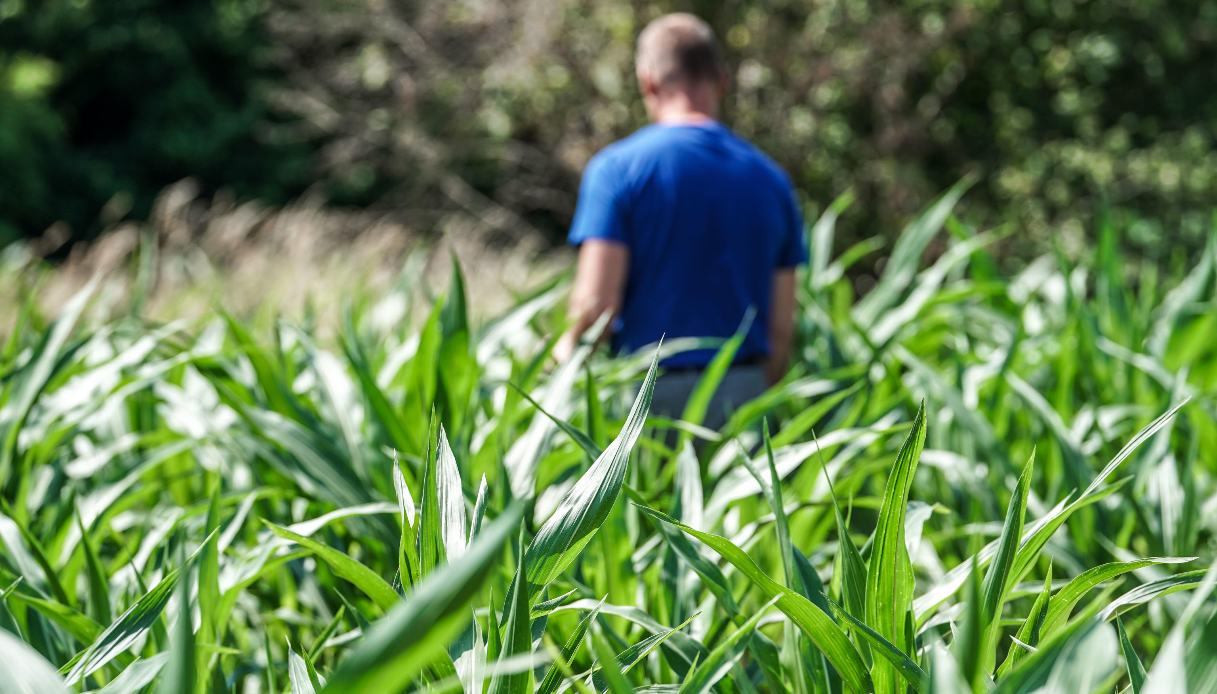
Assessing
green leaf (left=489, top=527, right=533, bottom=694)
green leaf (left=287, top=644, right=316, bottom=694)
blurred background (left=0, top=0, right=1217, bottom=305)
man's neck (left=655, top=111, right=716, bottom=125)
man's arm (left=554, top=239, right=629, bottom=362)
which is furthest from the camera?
blurred background (left=0, top=0, right=1217, bottom=305)

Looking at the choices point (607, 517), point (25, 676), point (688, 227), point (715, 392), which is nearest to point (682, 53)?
point (688, 227)

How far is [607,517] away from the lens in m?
1.08

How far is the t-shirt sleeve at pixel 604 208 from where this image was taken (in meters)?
2.37

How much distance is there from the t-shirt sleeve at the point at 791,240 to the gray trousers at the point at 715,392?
27cm

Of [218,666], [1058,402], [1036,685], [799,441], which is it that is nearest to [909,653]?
[1036,685]

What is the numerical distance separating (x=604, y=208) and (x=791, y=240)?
A: 0.47 meters

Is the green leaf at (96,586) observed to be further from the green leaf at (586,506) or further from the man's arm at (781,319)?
the man's arm at (781,319)

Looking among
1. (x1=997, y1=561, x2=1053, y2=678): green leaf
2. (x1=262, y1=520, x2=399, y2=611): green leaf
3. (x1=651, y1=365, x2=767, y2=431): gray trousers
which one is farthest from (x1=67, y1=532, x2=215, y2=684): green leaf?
(x1=651, y1=365, x2=767, y2=431): gray trousers

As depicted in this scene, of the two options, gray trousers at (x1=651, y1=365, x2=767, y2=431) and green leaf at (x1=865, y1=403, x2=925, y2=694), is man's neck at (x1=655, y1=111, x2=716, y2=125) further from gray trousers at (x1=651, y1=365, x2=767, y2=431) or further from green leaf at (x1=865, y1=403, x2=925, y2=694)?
green leaf at (x1=865, y1=403, x2=925, y2=694)

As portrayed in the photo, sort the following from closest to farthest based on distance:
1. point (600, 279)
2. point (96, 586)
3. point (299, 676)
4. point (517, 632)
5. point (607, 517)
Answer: point (517, 632)
point (299, 676)
point (607, 517)
point (96, 586)
point (600, 279)

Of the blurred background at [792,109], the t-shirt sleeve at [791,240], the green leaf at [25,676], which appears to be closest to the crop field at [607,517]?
the green leaf at [25,676]

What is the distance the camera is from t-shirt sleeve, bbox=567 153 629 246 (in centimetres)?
237

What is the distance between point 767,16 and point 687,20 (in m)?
4.65

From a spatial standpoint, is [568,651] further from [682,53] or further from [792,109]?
[792,109]
